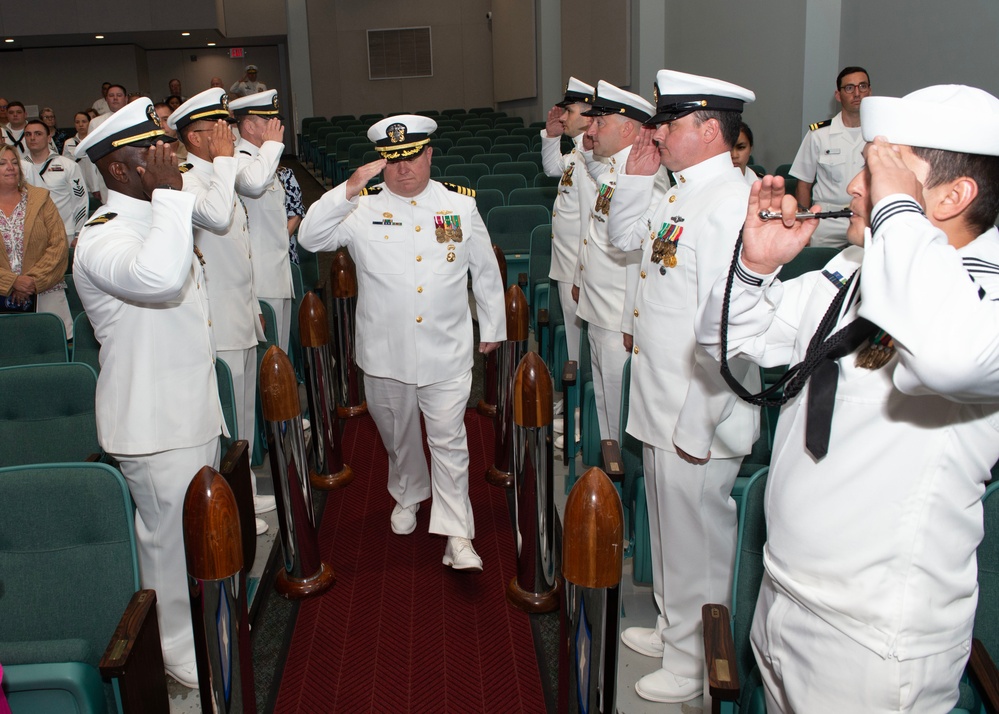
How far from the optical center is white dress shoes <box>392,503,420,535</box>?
3494 mm

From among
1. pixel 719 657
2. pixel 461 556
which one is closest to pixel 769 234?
pixel 719 657

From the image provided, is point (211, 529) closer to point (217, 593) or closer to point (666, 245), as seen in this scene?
point (217, 593)

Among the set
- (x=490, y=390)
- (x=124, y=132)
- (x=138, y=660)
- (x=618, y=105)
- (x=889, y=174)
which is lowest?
(x=490, y=390)

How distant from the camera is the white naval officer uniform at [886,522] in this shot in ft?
4.11

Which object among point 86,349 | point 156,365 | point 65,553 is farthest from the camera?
point 86,349

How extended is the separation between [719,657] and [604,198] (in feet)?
7.51

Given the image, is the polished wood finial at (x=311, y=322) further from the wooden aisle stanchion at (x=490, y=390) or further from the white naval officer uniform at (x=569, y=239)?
the white naval officer uniform at (x=569, y=239)

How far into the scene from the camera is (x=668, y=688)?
249 cm

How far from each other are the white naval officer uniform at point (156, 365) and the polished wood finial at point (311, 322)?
3.96 feet

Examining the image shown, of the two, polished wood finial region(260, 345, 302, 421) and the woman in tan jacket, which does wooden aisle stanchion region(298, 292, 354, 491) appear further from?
the woman in tan jacket

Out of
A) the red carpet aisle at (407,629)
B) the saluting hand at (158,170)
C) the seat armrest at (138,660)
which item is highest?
the saluting hand at (158,170)

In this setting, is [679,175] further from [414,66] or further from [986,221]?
[414,66]

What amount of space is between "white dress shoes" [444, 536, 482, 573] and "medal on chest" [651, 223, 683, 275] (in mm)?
1331

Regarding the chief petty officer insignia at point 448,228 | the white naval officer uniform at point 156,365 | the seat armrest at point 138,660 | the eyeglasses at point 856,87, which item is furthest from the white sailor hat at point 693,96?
the eyeglasses at point 856,87
